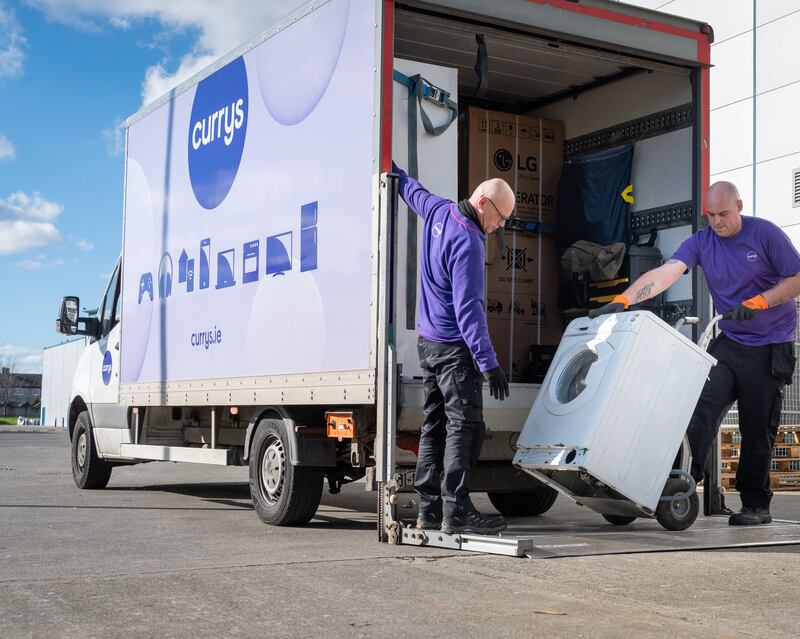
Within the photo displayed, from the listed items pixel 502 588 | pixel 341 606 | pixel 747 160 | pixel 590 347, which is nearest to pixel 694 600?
pixel 502 588

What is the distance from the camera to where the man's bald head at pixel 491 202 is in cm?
610

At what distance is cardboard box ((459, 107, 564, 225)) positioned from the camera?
842 cm

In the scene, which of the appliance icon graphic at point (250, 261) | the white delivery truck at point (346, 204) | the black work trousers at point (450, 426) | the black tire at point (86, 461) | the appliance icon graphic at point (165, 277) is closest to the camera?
the black work trousers at point (450, 426)

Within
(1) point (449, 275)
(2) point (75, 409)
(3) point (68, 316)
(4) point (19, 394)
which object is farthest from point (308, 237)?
(4) point (19, 394)

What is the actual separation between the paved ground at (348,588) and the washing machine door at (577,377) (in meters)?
0.95

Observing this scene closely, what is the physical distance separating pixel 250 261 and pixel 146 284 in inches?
80.7

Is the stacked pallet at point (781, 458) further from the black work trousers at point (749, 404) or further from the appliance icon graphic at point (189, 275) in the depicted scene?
the appliance icon graphic at point (189, 275)

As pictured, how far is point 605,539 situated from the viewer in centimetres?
624

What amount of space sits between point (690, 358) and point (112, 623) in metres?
3.74

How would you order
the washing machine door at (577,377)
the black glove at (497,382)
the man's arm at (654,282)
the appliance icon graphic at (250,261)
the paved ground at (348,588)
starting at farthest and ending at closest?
the appliance icon graphic at (250,261) → the man's arm at (654,282) → the washing machine door at (577,377) → the black glove at (497,382) → the paved ground at (348,588)

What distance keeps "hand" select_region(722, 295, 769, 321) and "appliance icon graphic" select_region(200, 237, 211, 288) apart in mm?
3830

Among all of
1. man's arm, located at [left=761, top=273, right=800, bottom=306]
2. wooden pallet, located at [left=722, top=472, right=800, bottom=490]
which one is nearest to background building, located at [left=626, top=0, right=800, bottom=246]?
wooden pallet, located at [left=722, top=472, right=800, bottom=490]

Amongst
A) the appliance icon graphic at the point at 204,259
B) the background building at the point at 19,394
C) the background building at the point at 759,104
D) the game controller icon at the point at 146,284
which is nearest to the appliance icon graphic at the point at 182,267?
the appliance icon graphic at the point at 204,259

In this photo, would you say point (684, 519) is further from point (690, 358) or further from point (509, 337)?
A: point (509, 337)
